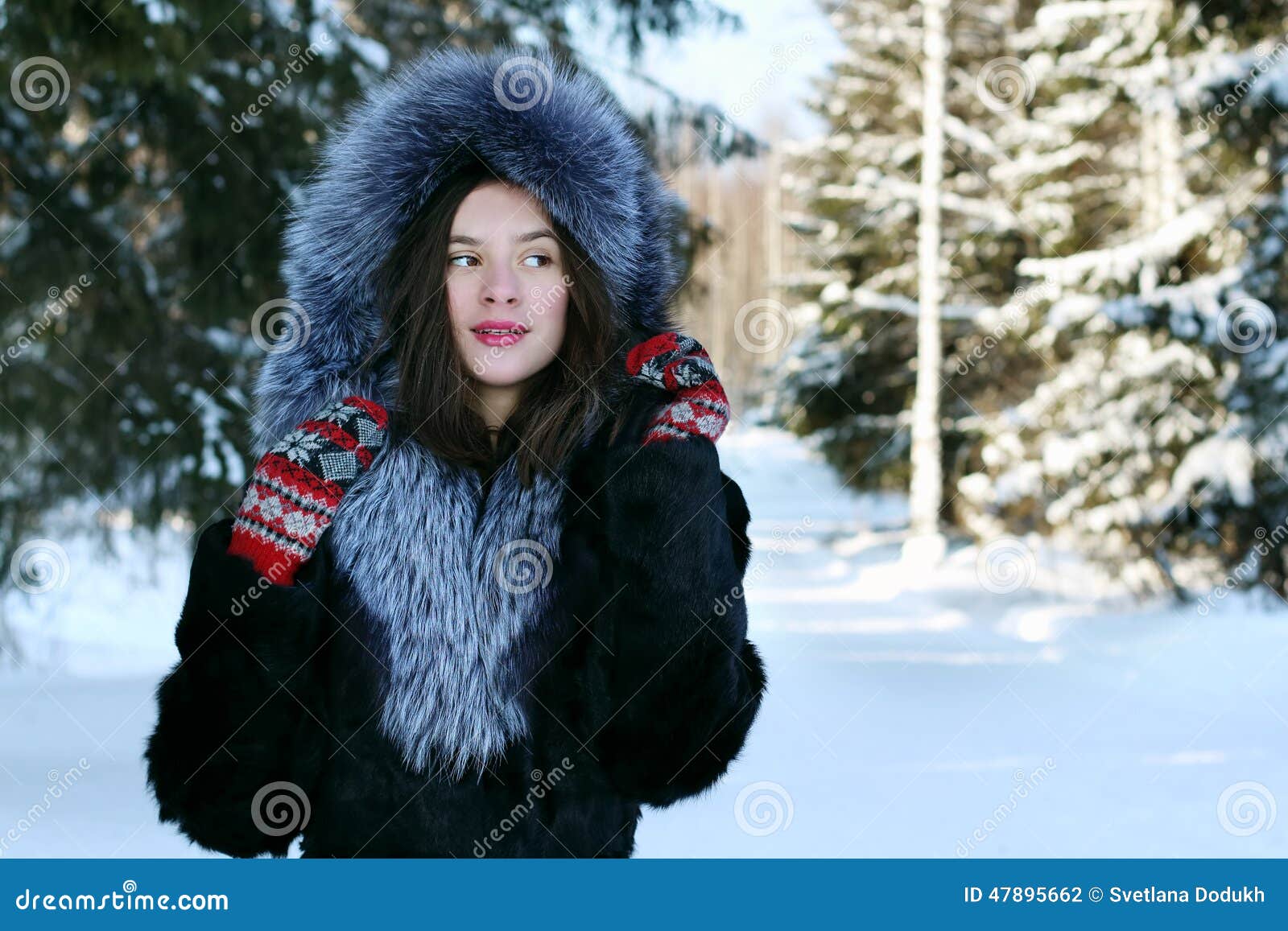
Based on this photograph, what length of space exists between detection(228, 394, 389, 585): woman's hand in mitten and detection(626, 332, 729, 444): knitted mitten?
0.47 metres

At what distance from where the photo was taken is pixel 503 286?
1878mm

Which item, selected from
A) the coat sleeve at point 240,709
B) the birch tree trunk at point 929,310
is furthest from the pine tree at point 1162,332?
the coat sleeve at point 240,709

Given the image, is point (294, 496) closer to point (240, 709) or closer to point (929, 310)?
point (240, 709)

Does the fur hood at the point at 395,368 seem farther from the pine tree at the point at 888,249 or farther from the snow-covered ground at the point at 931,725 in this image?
the pine tree at the point at 888,249

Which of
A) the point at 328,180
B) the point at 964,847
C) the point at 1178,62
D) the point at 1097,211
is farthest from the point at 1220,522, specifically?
the point at 328,180

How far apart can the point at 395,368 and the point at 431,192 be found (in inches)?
12.1

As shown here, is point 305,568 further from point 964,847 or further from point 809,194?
point 809,194

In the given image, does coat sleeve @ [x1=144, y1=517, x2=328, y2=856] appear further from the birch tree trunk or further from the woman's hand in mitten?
Answer: the birch tree trunk

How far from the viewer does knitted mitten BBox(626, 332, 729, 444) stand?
183 centimetres

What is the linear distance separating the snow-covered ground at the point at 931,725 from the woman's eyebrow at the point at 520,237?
0.97 m

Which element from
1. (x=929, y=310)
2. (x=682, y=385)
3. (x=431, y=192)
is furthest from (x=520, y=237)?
(x=929, y=310)

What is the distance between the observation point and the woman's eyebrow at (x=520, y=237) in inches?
74.9

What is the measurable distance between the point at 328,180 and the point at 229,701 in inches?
37.8

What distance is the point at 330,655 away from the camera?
6.02 feet
